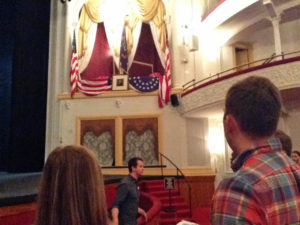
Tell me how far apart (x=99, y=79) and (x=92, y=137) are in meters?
2.31

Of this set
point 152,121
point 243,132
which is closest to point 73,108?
point 152,121

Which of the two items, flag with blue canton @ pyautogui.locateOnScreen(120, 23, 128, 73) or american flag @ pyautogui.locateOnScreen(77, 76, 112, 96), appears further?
flag with blue canton @ pyautogui.locateOnScreen(120, 23, 128, 73)

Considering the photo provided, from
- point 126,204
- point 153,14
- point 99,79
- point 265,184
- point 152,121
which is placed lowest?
point 126,204

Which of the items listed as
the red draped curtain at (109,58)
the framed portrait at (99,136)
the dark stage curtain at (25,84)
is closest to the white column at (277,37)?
the red draped curtain at (109,58)

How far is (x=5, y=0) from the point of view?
13.1 meters

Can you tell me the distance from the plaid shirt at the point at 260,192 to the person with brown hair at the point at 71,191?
19.0 inches

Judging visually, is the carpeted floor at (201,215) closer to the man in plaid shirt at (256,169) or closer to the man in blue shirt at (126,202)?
the man in blue shirt at (126,202)

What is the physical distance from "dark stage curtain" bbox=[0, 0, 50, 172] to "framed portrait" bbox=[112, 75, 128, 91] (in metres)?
3.83

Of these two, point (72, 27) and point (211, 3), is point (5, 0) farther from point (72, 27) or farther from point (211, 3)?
point (211, 3)

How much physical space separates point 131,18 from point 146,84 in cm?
316

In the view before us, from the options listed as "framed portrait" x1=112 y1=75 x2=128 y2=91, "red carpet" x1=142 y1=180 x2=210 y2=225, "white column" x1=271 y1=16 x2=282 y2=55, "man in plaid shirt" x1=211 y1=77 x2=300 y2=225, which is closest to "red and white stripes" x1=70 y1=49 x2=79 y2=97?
"framed portrait" x1=112 y1=75 x2=128 y2=91

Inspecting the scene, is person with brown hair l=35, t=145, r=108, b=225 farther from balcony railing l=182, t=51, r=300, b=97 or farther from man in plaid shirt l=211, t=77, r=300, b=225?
balcony railing l=182, t=51, r=300, b=97

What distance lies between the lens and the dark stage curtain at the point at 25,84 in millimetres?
12438

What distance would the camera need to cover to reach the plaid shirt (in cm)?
90
